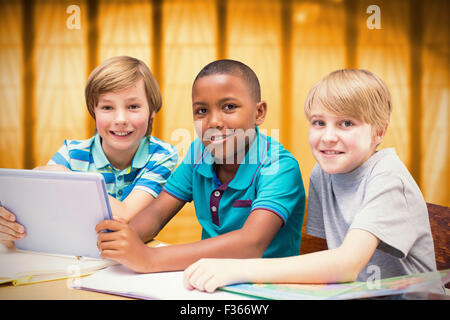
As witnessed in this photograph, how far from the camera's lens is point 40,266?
763 millimetres

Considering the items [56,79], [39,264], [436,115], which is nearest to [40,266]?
[39,264]

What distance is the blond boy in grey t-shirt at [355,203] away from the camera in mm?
639

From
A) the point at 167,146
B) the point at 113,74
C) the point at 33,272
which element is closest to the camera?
the point at 33,272

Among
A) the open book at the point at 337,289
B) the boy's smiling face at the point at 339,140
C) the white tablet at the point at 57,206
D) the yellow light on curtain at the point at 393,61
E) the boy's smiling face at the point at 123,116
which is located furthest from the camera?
the yellow light on curtain at the point at 393,61

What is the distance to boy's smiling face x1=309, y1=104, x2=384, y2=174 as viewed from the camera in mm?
803

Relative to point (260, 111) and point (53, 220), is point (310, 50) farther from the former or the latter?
point (53, 220)

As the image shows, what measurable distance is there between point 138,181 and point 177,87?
8.47 feet

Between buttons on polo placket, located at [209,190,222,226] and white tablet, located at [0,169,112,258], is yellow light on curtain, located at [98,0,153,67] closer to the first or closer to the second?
buttons on polo placket, located at [209,190,222,226]

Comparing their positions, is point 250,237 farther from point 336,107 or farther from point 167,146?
point 167,146

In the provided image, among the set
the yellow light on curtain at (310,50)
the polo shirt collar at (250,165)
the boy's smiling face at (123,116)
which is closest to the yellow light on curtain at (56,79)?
the yellow light on curtain at (310,50)

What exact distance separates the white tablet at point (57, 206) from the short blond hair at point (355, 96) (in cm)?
51

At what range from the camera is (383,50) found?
3613 millimetres

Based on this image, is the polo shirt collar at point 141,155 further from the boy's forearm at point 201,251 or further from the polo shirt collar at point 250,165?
the boy's forearm at point 201,251
